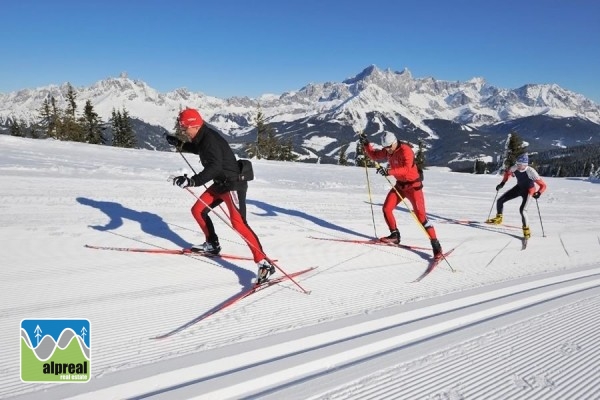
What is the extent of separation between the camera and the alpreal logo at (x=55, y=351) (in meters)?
3.37

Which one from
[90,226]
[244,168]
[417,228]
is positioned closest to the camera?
[244,168]

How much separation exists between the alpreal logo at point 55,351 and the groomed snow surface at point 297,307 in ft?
0.34

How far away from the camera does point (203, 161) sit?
18.7 feet

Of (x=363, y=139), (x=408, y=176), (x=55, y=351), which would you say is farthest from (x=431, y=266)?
(x=55, y=351)

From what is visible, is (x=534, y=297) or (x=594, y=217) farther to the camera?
(x=594, y=217)

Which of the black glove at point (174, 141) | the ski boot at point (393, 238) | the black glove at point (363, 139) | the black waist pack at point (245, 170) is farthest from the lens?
the ski boot at point (393, 238)

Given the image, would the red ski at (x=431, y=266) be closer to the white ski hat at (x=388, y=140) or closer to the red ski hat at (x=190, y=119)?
the white ski hat at (x=388, y=140)

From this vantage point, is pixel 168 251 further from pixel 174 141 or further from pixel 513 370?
pixel 513 370

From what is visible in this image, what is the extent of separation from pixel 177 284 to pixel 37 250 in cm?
257

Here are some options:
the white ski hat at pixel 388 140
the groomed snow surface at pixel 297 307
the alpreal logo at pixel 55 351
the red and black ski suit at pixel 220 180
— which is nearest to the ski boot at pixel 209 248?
the groomed snow surface at pixel 297 307

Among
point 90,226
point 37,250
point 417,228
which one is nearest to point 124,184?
point 90,226

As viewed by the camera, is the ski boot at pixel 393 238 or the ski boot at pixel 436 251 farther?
the ski boot at pixel 393 238

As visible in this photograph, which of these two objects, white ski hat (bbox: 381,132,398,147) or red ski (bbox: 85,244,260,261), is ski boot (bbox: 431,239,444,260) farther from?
red ski (bbox: 85,244,260,261)

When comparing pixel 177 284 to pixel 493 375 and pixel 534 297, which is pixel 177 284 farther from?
pixel 534 297
